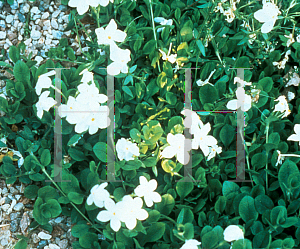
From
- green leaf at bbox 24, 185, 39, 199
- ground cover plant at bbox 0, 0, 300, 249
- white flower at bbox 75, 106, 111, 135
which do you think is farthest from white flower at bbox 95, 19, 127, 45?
green leaf at bbox 24, 185, 39, 199

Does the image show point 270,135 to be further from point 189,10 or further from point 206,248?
point 189,10

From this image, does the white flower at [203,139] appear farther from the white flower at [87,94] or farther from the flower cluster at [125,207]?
the white flower at [87,94]

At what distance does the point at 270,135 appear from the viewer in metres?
1.31

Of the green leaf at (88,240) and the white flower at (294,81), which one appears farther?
the white flower at (294,81)

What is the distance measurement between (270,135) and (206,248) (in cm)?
51

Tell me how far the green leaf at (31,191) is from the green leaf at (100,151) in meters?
0.30

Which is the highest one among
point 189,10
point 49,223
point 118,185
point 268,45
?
point 189,10

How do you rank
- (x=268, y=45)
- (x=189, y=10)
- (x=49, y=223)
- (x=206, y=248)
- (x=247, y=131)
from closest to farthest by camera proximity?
(x=206, y=248) → (x=49, y=223) → (x=247, y=131) → (x=268, y=45) → (x=189, y=10)

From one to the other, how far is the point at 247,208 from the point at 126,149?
47 centimetres

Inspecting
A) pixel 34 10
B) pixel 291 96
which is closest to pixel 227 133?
pixel 291 96

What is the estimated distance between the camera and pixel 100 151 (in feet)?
4.02

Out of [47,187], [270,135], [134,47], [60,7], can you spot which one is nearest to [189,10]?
[134,47]

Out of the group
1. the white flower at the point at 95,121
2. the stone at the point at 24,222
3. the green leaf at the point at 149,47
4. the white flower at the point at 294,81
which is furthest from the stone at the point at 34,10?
the white flower at the point at 294,81

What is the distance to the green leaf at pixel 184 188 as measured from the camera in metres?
1.23
